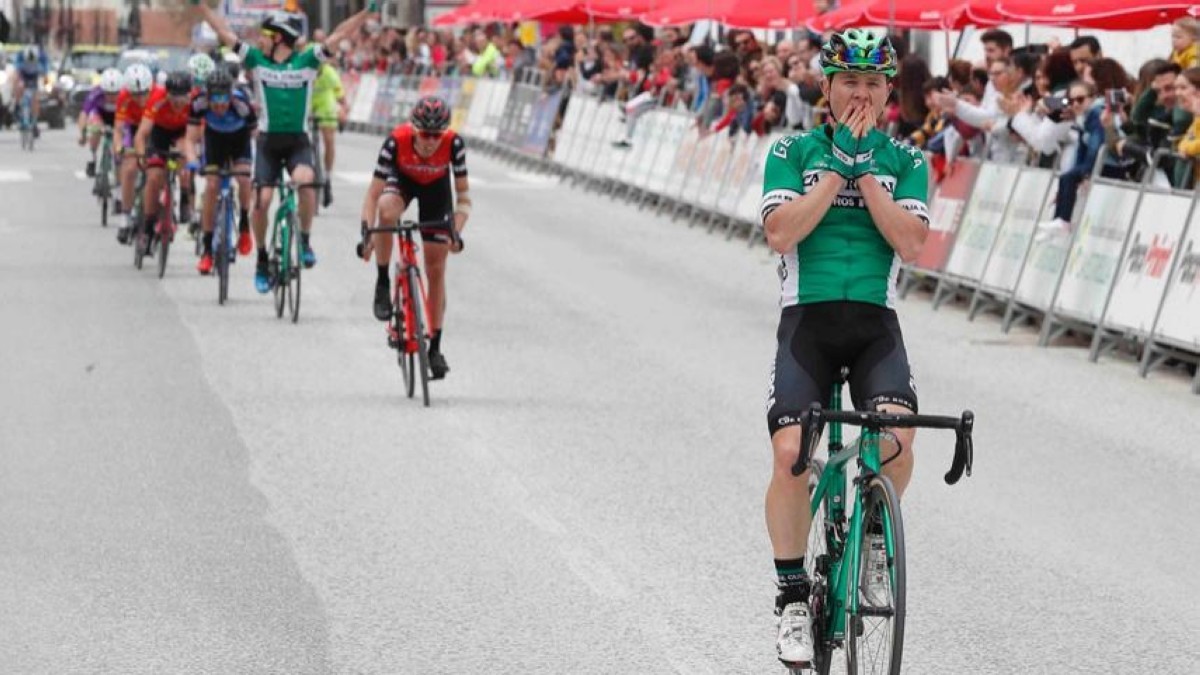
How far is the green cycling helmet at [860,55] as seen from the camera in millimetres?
6656

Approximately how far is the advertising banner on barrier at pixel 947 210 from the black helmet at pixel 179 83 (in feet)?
19.5

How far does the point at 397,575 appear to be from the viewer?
9133 mm

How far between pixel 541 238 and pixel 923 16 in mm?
5384

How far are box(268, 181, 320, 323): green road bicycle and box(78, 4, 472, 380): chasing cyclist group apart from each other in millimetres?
159

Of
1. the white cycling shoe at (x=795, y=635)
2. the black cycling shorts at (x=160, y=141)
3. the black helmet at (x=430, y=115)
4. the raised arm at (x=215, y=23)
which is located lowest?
the black cycling shorts at (x=160, y=141)

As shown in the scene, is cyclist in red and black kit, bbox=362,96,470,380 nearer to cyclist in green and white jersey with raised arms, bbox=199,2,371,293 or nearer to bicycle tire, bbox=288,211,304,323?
bicycle tire, bbox=288,211,304,323

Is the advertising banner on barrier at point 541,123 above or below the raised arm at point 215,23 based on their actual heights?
below

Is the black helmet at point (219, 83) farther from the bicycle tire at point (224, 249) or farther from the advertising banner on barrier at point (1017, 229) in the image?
the advertising banner on barrier at point (1017, 229)

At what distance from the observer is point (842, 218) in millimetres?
6824

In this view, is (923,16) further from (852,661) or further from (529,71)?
(529,71)

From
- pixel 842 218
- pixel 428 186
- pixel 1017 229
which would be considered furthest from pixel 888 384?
pixel 1017 229

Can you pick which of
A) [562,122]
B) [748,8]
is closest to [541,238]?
[748,8]

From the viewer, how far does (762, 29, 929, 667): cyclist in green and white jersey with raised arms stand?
6680 millimetres

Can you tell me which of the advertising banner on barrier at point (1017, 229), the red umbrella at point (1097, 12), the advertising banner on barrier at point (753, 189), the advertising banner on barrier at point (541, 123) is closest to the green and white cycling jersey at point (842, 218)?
the red umbrella at point (1097, 12)
